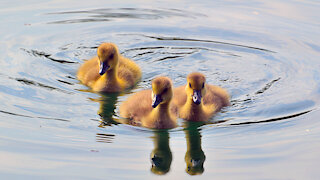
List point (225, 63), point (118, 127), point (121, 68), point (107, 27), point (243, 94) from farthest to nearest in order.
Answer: point (107, 27), point (225, 63), point (121, 68), point (243, 94), point (118, 127)

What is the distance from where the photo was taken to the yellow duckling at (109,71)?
22.9 feet

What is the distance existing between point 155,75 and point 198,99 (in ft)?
5.97

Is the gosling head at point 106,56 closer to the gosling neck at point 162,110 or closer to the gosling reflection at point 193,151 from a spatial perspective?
the gosling neck at point 162,110

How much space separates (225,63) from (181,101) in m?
1.72

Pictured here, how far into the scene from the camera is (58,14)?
979 centimetres

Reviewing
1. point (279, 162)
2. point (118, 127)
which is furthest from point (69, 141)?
point (279, 162)

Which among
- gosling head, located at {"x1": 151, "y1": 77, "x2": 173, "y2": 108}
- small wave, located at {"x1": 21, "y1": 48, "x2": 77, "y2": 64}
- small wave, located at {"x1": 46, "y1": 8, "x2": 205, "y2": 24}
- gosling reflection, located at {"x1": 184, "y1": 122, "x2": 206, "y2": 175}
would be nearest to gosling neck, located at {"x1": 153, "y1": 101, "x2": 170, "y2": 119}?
gosling head, located at {"x1": 151, "y1": 77, "x2": 173, "y2": 108}

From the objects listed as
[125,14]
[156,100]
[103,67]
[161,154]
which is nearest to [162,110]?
[156,100]

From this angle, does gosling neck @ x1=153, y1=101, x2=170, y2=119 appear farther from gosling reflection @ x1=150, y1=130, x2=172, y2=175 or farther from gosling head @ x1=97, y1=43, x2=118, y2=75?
gosling head @ x1=97, y1=43, x2=118, y2=75

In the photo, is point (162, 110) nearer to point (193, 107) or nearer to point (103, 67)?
point (193, 107)

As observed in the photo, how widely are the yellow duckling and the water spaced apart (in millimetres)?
129

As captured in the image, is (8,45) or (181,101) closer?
(181,101)

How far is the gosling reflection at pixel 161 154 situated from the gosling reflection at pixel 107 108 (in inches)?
22.6

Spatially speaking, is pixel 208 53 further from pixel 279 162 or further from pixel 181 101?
pixel 279 162
